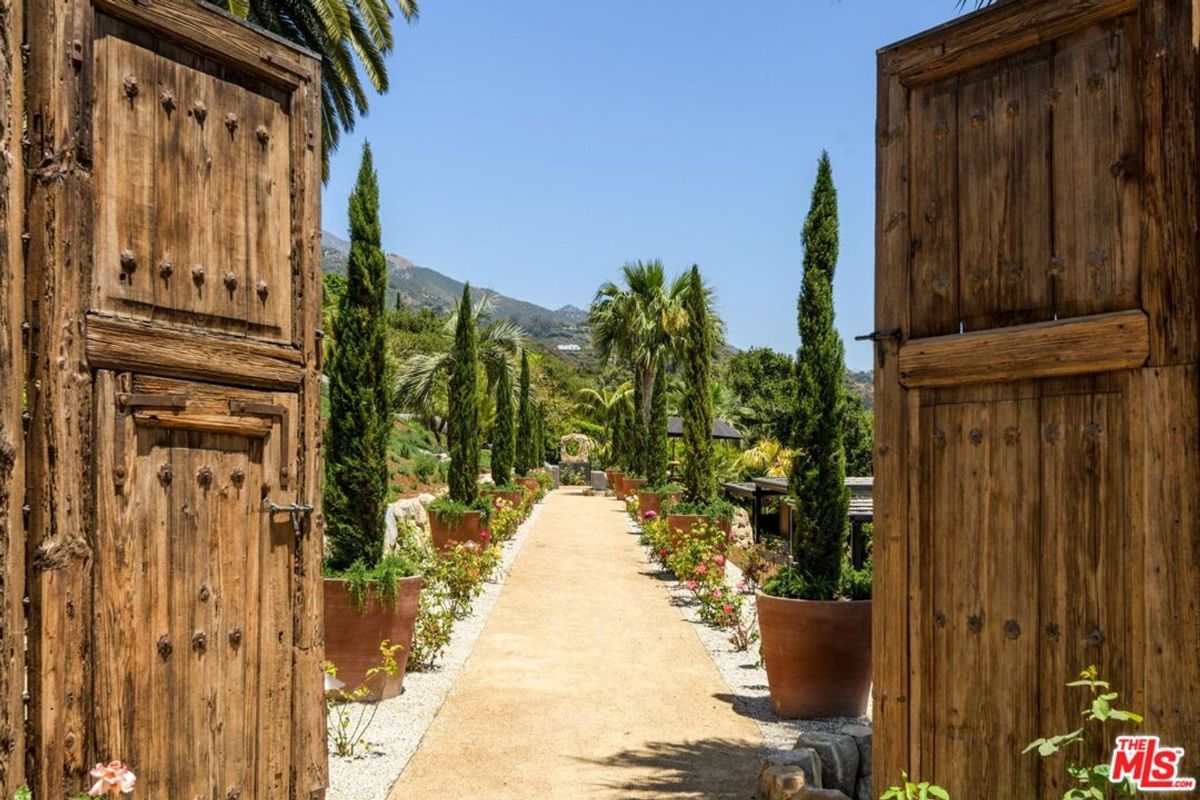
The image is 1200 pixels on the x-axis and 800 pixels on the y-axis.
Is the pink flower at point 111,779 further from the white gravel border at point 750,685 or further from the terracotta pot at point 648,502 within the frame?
the terracotta pot at point 648,502

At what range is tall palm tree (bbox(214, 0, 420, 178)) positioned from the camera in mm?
14211

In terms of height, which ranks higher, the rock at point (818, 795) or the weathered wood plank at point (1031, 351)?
the weathered wood plank at point (1031, 351)

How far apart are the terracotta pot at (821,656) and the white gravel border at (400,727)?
2.50 m

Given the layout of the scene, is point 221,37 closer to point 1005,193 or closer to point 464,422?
point 1005,193

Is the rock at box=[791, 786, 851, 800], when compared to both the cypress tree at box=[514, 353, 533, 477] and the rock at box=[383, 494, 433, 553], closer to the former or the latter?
the rock at box=[383, 494, 433, 553]

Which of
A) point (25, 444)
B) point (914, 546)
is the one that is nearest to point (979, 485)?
point (914, 546)

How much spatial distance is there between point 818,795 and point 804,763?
289 mm

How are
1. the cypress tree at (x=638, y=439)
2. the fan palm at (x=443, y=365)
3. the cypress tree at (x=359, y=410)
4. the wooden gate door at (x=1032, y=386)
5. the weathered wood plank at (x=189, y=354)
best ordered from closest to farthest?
the wooden gate door at (x=1032, y=386) < the weathered wood plank at (x=189, y=354) < the cypress tree at (x=359, y=410) < the cypress tree at (x=638, y=439) < the fan palm at (x=443, y=365)

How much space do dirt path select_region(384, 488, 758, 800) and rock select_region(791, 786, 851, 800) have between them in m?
0.56

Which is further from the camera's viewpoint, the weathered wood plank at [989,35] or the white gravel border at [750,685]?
the white gravel border at [750,685]

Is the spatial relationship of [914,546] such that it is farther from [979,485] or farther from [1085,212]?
[1085,212]

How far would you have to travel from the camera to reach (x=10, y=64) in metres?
3.04

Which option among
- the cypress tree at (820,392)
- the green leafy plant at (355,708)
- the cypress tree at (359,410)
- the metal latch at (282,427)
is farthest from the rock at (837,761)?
the cypress tree at (359,410)

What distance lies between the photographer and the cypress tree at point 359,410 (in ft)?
24.7
